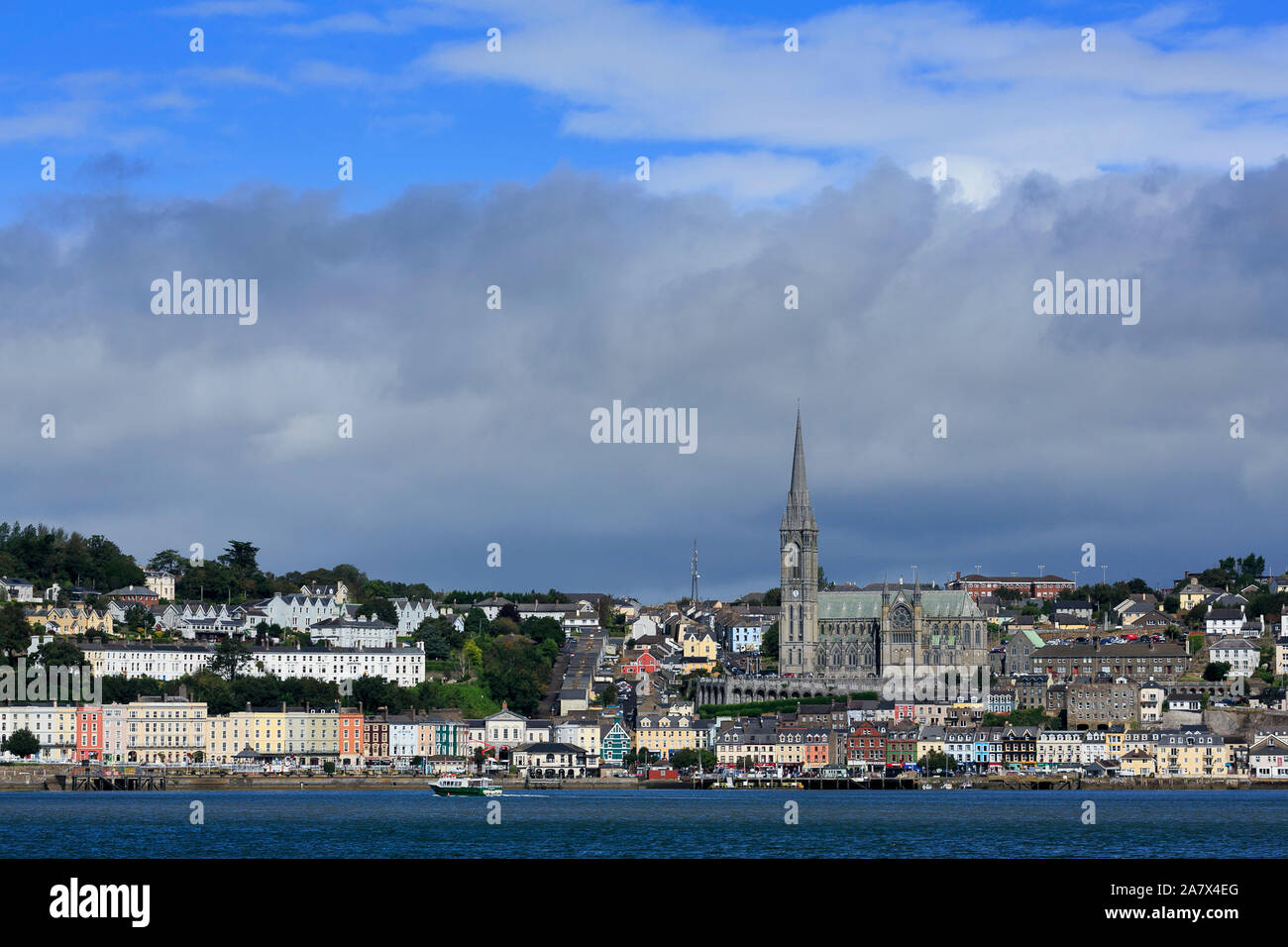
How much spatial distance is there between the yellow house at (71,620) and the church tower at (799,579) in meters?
54.1

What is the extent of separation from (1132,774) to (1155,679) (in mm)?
18187

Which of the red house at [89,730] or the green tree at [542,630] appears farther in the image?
the green tree at [542,630]

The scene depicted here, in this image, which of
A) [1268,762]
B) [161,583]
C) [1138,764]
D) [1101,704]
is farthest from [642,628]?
[1268,762]

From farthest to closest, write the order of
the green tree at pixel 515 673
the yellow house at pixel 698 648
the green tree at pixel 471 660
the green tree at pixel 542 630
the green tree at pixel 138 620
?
1. the yellow house at pixel 698 648
2. the green tree at pixel 542 630
3. the green tree at pixel 138 620
4. the green tree at pixel 471 660
5. the green tree at pixel 515 673

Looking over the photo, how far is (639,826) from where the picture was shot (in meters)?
65.5

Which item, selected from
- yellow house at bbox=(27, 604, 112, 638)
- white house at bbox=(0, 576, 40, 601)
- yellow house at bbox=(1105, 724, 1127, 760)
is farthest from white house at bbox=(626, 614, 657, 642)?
yellow house at bbox=(1105, 724, 1127, 760)

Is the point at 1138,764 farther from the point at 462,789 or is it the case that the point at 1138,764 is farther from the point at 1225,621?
the point at 462,789

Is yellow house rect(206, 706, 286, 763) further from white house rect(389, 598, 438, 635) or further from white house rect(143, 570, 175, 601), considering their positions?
white house rect(143, 570, 175, 601)

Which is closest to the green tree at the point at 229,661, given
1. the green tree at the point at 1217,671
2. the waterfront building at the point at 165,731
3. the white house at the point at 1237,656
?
the waterfront building at the point at 165,731

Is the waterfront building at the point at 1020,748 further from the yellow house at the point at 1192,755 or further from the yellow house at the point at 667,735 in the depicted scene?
the yellow house at the point at 667,735

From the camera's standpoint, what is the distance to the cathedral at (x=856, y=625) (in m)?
144

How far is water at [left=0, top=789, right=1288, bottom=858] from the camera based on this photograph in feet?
168

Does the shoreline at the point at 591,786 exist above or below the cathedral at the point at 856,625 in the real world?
below
